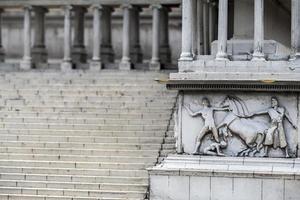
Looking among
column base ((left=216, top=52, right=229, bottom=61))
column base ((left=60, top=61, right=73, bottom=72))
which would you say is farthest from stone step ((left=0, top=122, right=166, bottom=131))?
column base ((left=60, top=61, right=73, bottom=72))

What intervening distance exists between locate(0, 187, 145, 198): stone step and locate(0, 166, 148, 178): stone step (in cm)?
81

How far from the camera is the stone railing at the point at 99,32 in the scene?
32.8 metres

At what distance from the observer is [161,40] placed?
34.8 m

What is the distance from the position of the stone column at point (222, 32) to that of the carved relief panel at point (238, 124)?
1.09 m

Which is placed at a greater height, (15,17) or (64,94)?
(15,17)

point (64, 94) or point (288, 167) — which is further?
point (64, 94)

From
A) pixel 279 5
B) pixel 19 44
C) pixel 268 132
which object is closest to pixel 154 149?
pixel 268 132

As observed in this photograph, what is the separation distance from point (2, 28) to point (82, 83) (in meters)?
15.7

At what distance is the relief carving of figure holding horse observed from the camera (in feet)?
65.8

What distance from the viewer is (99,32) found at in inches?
1312

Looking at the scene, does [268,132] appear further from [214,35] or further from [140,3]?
[140,3]

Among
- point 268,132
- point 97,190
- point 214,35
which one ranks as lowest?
point 97,190

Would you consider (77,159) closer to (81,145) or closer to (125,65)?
(81,145)

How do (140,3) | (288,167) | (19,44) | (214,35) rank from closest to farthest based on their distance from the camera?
(288,167) < (214,35) < (140,3) < (19,44)
